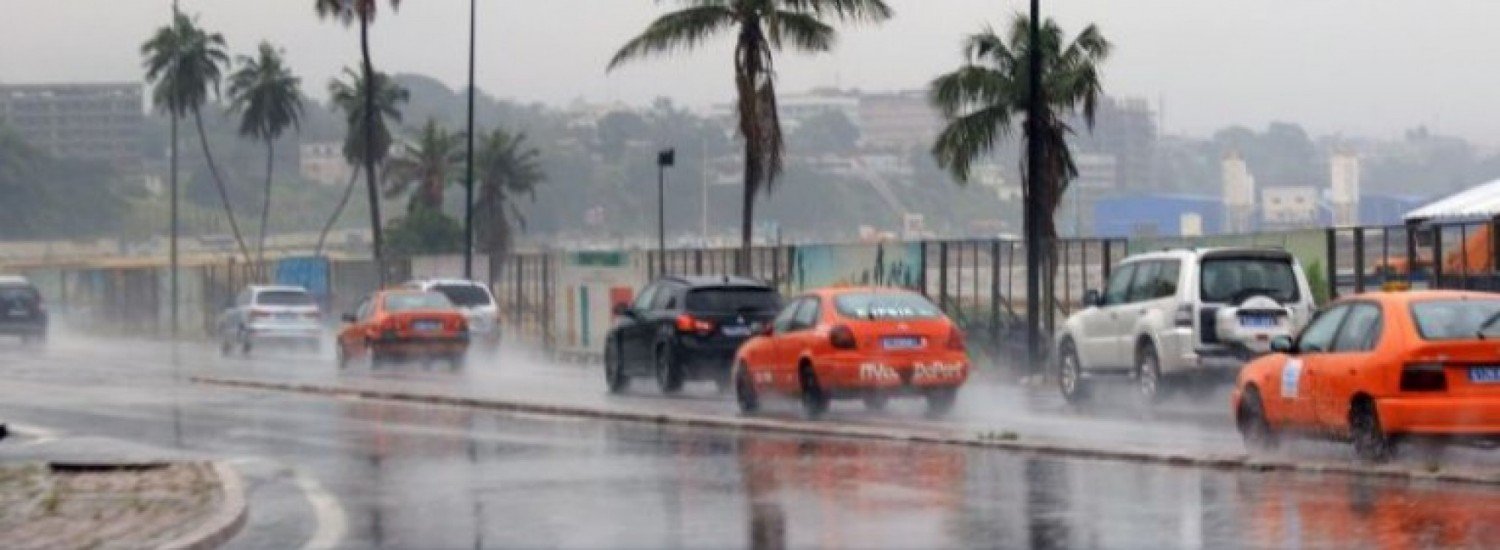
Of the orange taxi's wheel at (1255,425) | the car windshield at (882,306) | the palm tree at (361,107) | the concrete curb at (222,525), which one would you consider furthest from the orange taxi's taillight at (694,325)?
the palm tree at (361,107)

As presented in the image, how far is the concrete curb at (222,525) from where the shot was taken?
1709 centimetres

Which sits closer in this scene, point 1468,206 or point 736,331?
point 736,331

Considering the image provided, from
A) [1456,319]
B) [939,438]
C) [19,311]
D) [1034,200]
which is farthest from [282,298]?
[1456,319]

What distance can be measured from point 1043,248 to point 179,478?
24389 millimetres

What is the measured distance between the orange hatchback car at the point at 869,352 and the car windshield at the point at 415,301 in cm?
2011

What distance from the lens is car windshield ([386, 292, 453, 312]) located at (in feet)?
170

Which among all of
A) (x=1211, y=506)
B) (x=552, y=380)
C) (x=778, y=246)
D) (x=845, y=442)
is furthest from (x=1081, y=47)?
(x=1211, y=506)

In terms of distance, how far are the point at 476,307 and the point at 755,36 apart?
7852mm

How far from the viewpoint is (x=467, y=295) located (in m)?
58.1

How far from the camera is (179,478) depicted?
22.5 metres

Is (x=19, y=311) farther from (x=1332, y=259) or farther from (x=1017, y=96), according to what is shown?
(x=1332, y=259)

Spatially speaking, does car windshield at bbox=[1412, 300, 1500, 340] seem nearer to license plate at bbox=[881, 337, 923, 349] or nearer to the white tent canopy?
license plate at bbox=[881, 337, 923, 349]

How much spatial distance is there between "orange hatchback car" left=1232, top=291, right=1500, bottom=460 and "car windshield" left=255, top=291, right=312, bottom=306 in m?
44.1

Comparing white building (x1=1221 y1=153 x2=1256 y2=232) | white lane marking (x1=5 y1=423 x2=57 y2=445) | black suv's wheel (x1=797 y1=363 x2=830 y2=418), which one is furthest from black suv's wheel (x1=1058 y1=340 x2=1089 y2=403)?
white building (x1=1221 y1=153 x2=1256 y2=232)
